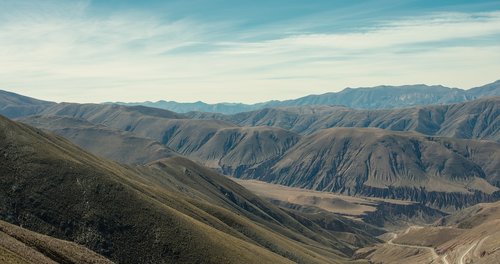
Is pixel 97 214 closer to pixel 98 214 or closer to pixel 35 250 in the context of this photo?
pixel 98 214

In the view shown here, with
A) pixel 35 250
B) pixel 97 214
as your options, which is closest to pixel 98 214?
pixel 97 214

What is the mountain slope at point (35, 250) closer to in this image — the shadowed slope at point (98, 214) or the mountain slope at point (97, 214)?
the shadowed slope at point (98, 214)

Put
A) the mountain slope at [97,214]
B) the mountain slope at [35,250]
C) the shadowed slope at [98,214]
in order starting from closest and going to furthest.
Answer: the mountain slope at [35,250] < the mountain slope at [97,214] < the shadowed slope at [98,214]

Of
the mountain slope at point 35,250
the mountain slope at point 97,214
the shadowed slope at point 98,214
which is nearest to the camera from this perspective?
the mountain slope at point 35,250

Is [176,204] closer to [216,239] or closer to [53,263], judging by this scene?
[216,239]

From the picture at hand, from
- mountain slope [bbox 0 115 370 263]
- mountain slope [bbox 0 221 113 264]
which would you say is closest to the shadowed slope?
mountain slope [bbox 0 115 370 263]

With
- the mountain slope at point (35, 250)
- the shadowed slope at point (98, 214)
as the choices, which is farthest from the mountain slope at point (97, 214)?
the mountain slope at point (35, 250)

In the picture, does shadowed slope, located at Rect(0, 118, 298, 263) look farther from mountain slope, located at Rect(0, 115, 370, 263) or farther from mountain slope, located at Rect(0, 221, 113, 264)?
mountain slope, located at Rect(0, 221, 113, 264)

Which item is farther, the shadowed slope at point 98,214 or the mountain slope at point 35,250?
the shadowed slope at point 98,214

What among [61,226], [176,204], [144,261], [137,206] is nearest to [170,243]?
[144,261]

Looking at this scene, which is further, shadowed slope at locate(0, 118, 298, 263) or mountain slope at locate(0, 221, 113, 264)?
shadowed slope at locate(0, 118, 298, 263)

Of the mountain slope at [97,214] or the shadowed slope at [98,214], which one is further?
the shadowed slope at [98,214]
